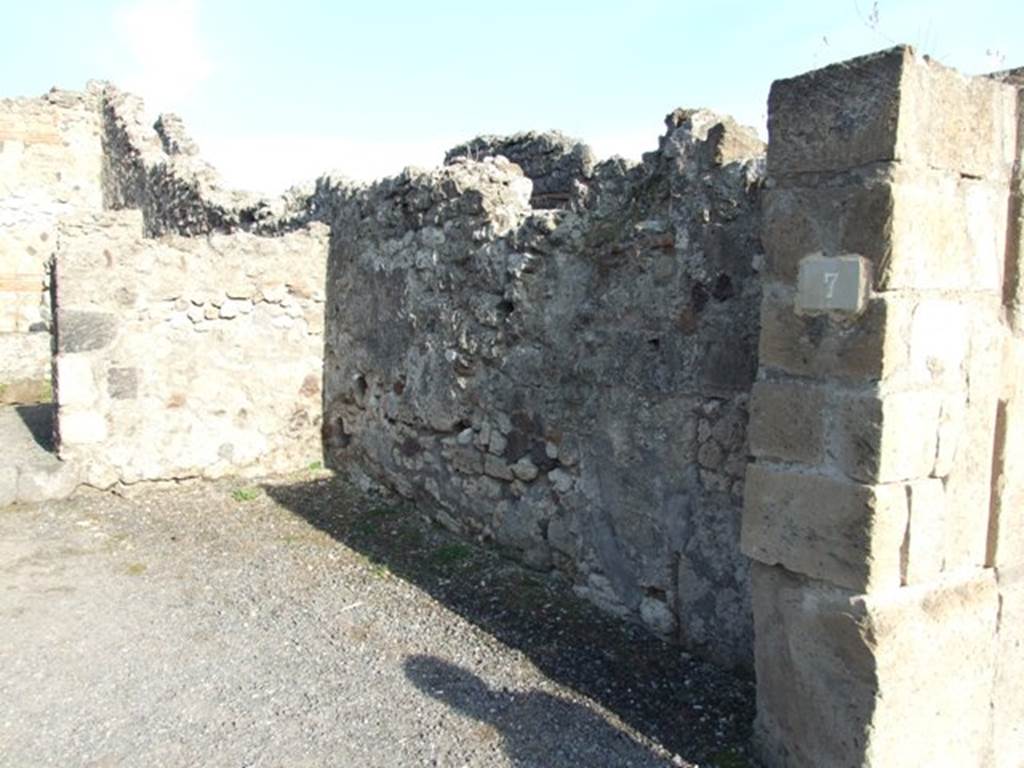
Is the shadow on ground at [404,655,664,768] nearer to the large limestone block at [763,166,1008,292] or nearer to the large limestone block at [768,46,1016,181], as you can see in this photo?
the large limestone block at [763,166,1008,292]

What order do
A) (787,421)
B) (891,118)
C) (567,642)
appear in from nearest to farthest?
(891,118) → (787,421) → (567,642)

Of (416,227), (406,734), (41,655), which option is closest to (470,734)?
(406,734)

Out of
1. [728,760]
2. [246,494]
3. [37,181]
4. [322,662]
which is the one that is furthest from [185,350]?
[37,181]

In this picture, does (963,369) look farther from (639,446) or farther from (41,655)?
(41,655)

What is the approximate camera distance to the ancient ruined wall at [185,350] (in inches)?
231

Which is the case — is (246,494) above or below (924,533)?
below

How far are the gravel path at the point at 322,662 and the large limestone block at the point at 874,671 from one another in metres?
0.36

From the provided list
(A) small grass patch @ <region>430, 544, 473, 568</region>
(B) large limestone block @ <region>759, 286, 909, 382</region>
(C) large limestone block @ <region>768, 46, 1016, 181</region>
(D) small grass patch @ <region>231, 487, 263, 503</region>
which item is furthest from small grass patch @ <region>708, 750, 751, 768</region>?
(D) small grass patch @ <region>231, 487, 263, 503</region>

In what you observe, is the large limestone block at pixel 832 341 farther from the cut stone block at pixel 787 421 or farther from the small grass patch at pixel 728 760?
the small grass patch at pixel 728 760

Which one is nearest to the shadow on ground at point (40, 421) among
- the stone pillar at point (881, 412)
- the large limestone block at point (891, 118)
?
the stone pillar at point (881, 412)

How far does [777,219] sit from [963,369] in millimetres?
665

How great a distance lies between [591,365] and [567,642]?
1.20 metres

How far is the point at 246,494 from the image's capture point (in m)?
5.96

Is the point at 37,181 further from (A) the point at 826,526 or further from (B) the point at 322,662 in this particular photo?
(A) the point at 826,526
